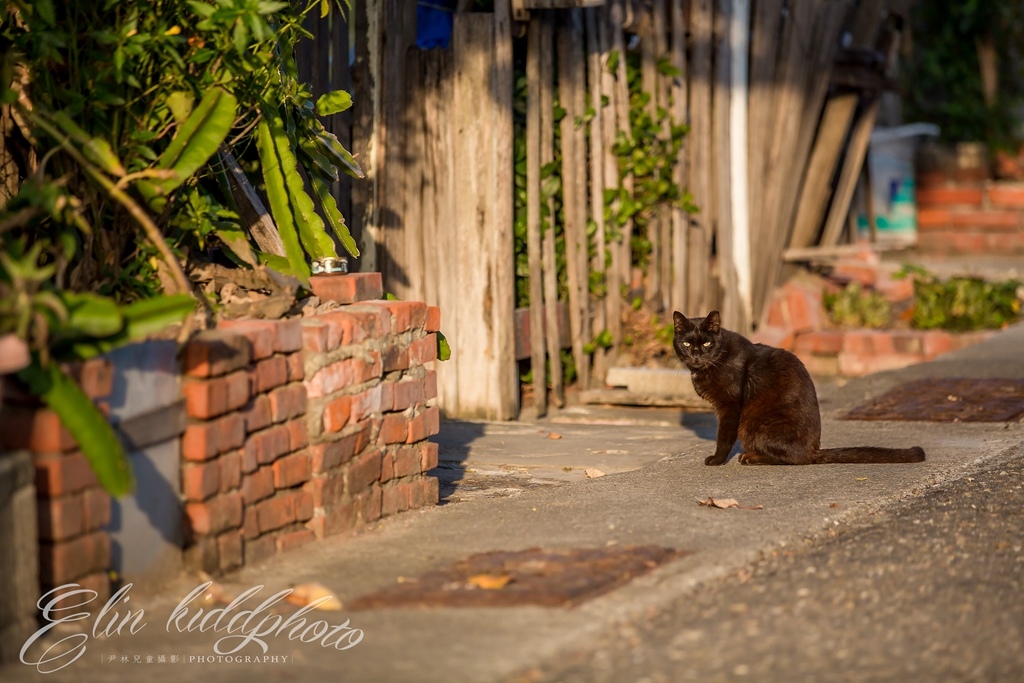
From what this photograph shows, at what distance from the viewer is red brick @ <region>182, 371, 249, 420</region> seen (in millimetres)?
3482

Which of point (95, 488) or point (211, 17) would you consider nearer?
point (95, 488)

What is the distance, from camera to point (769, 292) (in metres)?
9.53

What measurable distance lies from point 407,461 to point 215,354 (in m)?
1.16

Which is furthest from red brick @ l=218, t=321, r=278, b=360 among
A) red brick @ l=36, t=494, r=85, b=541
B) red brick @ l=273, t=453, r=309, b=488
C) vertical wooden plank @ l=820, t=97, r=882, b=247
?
vertical wooden plank @ l=820, t=97, r=882, b=247

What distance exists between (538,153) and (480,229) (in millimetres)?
595

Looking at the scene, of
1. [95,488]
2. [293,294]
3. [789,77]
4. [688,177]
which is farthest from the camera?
[789,77]

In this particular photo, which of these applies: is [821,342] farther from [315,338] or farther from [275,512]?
[275,512]

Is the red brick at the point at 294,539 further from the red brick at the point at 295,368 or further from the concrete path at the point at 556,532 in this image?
the red brick at the point at 295,368

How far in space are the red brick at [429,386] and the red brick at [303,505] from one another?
76cm

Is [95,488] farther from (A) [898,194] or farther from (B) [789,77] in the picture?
(A) [898,194]

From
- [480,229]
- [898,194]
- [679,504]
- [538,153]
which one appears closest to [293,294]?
[679,504]

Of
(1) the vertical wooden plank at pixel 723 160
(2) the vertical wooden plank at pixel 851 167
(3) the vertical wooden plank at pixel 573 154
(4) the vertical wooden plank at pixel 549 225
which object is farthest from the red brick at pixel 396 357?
(2) the vertical wooden plank at pixel 851 167

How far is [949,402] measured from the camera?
21.5ft

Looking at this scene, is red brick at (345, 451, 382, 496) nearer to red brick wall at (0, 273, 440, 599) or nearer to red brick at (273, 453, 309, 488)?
red brick wall at (0, 273, 440, 599)
